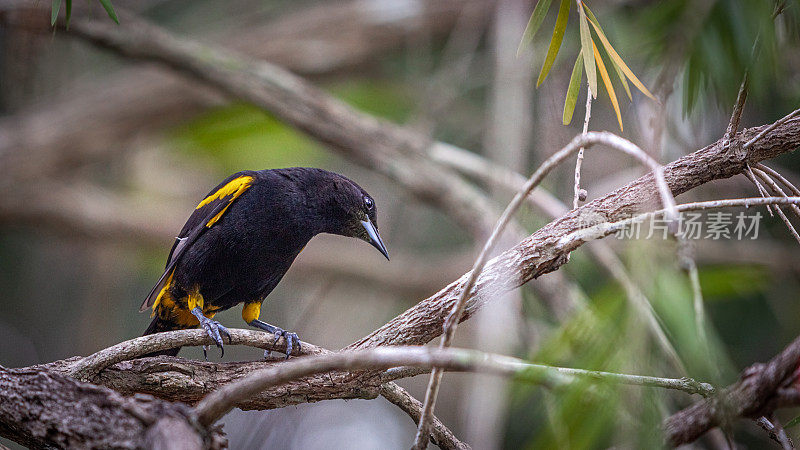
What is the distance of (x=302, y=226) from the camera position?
3.62 metres

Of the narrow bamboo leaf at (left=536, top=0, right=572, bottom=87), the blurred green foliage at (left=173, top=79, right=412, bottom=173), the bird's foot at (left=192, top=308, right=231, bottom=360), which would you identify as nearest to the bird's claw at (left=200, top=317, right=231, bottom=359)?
the bird's foot at (left=192, top=308, right=231, bottom=360)

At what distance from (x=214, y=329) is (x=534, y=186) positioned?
1956mm

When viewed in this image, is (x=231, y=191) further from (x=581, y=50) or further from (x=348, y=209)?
(x=581, y=50)

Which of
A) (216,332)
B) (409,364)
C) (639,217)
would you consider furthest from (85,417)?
(639,217)

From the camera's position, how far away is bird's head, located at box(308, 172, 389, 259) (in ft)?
12.2

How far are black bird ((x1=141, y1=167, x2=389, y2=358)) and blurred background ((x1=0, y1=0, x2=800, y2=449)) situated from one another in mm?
575

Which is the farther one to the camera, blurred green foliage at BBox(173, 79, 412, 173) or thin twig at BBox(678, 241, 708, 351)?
blurred green foliage at BBox(173, 79, 412, 173)

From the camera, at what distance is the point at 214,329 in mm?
3234

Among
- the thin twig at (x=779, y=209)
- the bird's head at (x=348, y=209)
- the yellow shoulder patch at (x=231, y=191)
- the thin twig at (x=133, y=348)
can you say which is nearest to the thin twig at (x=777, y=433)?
the thin twig at (x=779, y=209)

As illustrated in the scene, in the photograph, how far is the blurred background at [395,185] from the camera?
1925mm

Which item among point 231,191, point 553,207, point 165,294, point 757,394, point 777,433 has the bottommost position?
point 165,294

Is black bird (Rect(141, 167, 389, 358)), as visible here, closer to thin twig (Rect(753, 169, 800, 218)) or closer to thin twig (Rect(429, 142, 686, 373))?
thin twig (Rect(429, 142, 686, 373))

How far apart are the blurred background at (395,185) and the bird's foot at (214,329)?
1.78ft

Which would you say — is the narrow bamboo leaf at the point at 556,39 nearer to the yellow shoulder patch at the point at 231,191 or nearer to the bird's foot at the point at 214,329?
A: the bird's foot at the point at 214,329
